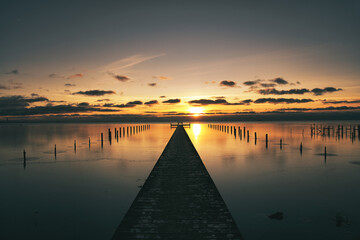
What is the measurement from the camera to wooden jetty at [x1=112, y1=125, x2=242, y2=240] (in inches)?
265

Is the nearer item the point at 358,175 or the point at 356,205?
the point at 356,205

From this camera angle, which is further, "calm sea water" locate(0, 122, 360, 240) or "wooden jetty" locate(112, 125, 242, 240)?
"calm sea water" locate(0, 122, 360, 240)

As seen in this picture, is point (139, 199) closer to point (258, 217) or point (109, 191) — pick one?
point (258, 217)

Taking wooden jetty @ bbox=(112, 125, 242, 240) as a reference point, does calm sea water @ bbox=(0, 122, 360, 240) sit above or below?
below

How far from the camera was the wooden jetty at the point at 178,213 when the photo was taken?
674 centimetres

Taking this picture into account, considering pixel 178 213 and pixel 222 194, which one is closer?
pixel 178 213

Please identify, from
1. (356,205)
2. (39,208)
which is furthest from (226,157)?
(39,208)

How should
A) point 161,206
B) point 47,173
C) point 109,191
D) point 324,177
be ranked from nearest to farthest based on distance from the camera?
point 161,206 → point 109,191 → point 324,177 → point 47,173

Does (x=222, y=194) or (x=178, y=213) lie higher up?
(x=178, y=213)

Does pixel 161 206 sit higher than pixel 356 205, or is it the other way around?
pixel 161 206

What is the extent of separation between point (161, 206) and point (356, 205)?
10.4 metres

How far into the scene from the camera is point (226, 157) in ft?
89.5

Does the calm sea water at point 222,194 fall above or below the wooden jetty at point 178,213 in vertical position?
below

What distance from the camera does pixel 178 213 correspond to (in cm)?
808
